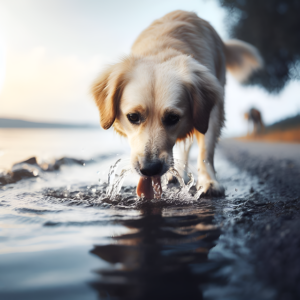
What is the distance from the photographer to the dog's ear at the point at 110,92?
120 inches

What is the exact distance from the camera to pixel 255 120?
706 inches

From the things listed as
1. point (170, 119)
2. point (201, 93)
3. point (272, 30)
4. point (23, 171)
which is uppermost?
point (272, 30)

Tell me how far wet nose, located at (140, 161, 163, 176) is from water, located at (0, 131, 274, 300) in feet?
0.80

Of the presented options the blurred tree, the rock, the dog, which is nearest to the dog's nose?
the dog

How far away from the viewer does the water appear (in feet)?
3.71

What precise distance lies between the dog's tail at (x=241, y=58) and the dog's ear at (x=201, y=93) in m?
2.16

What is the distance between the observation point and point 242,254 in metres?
1.39

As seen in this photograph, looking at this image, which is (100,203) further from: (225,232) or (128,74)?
(128,74)

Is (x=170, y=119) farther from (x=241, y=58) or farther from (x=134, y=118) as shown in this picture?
(x=241, y=58)

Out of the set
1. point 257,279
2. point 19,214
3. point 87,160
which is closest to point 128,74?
point 19,214

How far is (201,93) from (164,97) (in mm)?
558

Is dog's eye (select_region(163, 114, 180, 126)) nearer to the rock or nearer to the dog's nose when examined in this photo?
the dog's nose

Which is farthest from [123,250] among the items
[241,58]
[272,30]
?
[272,30]

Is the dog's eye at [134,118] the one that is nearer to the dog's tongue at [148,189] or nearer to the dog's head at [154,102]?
the dog's head at [154,102]
